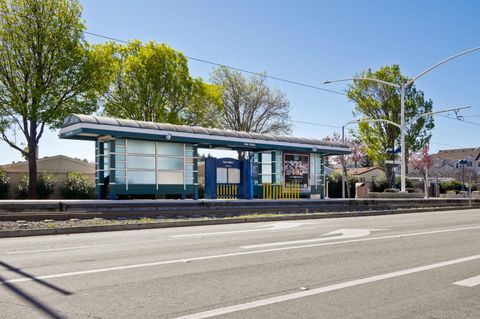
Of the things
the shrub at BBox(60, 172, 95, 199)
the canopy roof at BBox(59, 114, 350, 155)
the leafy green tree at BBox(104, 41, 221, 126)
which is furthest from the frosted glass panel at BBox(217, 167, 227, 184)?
the leafy green tree at BBox(104, 41, 221, 126)

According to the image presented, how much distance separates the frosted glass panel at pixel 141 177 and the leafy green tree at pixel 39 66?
32.5ft

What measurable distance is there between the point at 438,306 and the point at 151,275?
12.8 feet

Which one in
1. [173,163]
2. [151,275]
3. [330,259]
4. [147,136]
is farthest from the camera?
[173,163]

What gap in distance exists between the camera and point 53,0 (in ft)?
102

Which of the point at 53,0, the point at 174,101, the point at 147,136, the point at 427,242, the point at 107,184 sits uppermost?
the point at 53,0

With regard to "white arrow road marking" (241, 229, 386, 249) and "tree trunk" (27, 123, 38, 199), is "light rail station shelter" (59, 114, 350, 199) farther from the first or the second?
"white arrow road marking" (241, 229, 386, 249)

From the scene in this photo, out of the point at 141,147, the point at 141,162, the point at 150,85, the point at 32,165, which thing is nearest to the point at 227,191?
the point at 141,162

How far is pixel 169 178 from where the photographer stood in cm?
2398

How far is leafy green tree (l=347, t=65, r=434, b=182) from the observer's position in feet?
154

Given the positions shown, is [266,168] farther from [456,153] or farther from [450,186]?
[456,153]

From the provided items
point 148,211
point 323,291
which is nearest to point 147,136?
point 148,211

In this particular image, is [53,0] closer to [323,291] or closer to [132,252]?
[132,252]

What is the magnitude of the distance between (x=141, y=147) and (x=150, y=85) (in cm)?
1835

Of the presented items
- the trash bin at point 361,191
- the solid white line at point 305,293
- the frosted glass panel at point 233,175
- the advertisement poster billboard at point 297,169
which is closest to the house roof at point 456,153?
the trash bin at point 361,191
